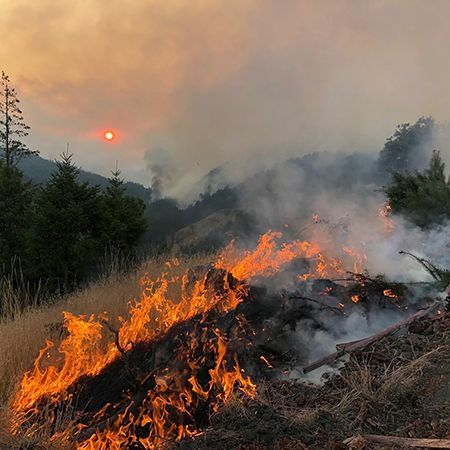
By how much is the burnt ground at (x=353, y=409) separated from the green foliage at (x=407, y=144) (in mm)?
24752

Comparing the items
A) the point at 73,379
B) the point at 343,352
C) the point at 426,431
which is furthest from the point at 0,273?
the point at 426,431

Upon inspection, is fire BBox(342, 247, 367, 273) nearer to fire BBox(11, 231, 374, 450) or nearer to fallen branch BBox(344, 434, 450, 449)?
fire BBox(11, 231, 374, 450)

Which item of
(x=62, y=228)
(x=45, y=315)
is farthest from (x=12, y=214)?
(x=45, y=315)

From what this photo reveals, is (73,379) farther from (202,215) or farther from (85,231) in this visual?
(202,215)

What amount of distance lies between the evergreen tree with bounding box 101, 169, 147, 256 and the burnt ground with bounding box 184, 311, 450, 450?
12012 millimetres

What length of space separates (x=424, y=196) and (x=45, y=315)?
7.31 metres

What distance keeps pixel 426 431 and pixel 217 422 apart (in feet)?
6.00

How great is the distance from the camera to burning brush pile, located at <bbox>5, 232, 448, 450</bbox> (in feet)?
14.0

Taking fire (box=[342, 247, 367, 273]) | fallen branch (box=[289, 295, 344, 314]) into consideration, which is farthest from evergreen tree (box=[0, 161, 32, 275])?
fallen branch (box=[289, 295, 344, 314])

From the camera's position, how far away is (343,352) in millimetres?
4871

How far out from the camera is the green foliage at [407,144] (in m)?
27.5

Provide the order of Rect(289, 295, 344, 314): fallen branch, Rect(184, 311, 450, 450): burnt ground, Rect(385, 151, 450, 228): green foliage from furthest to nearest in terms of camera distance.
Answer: Rect(385, 151, 450, 228): green foliage
Rect(289, 295, 344, 314): fallen branch
Rect(184, 311, 450, 450): burnt ground

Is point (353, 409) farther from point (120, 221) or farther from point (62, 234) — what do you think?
point (120, 221)

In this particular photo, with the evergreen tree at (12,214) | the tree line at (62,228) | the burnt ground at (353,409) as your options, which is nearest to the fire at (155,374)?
the burnt ground at (353,409)
